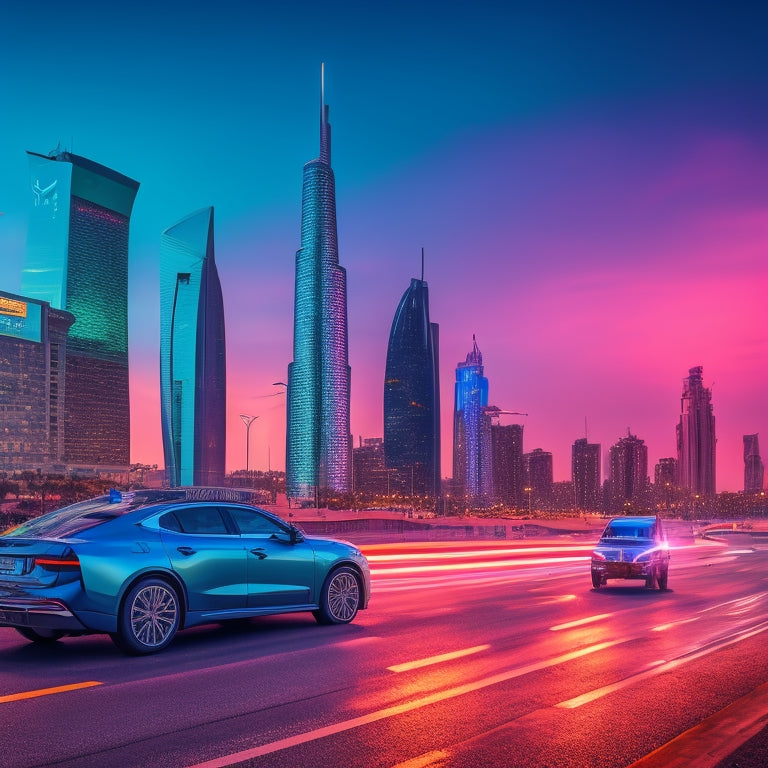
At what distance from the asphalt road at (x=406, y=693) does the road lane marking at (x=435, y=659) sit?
0.17 ft

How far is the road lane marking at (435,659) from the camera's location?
8906 mm

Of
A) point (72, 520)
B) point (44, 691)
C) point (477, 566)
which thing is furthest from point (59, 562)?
point (477, 566)

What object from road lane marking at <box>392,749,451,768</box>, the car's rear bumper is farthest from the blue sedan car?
road lane marking at <box>392,749,451,768</box>

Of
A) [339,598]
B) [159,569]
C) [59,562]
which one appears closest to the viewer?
[59,562]

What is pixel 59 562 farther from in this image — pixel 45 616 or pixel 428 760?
pixel 428 760

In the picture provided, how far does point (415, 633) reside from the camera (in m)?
11.4

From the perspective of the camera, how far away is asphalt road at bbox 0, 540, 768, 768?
5832 mm

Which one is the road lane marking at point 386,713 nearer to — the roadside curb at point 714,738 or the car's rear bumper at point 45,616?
the roadside curb at point 714,738

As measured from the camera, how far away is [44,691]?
758 cm

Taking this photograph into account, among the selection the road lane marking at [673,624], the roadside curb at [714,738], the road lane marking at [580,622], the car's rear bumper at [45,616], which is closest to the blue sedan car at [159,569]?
the car's rear bumper at [45,616]

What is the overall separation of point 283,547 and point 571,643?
362 centimetres

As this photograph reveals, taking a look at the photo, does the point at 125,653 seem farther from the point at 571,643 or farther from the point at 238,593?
the point at 571,643

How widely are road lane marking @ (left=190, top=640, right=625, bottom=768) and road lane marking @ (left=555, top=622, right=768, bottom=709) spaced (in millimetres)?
839

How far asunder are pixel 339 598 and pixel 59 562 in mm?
4116
